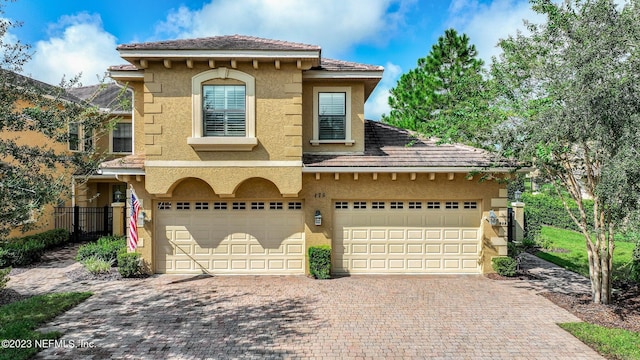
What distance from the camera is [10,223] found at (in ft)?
19.6

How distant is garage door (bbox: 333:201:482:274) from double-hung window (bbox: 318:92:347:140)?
7.71 ft

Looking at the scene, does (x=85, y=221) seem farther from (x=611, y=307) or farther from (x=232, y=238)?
(x=611, y=307)

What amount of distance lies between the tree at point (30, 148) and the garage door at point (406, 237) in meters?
7.39

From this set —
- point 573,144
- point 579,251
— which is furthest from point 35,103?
point 579,251

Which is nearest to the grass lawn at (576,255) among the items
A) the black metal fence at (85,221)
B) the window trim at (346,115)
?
the window trim at (346,115)

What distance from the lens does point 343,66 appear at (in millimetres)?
12039

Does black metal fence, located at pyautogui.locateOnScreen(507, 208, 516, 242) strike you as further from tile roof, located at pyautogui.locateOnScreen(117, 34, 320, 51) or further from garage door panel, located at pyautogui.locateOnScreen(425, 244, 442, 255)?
tile roof, located at pyautogui.locateOnScreen(117, 34, 320, 51)

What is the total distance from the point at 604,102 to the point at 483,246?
5683 millimetres

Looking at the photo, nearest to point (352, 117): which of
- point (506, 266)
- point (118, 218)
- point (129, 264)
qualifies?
point (506, 266)

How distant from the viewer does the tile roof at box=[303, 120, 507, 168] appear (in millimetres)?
11250

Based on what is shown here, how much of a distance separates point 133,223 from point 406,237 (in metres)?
8.67

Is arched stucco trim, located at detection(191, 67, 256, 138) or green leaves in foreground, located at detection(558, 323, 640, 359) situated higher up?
arched stucco trim, located at detection(191, 67, 256, 138)

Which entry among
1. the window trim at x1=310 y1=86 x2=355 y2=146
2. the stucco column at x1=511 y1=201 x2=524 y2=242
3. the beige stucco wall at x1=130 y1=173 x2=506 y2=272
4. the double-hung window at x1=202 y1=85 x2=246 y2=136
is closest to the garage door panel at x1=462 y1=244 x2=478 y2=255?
the beige stucco wall at x1=130 y1=173 x2=506 y2=272

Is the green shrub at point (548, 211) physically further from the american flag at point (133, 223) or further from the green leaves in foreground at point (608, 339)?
the american flag at point (133, 223)
